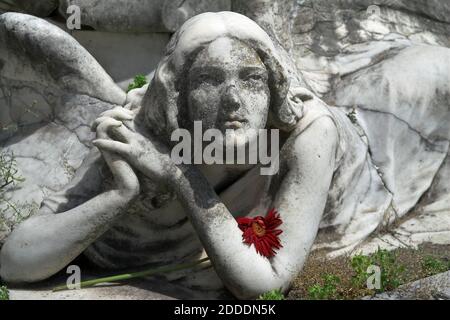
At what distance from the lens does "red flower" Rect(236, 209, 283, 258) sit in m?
4.34

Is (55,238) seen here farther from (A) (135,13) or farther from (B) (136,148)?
(A) (135,13)

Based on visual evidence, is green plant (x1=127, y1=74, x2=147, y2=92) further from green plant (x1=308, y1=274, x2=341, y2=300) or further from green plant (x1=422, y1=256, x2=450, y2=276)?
green plant (x1=422, y1=256, x2=450, y2=276)

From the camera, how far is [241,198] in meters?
4.72

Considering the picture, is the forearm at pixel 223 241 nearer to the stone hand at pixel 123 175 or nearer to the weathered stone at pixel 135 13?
the stone hand at pixel 123 175

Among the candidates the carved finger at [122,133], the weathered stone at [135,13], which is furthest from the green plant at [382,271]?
the weathered stone at [135,13]

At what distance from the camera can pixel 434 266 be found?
4.57 meters

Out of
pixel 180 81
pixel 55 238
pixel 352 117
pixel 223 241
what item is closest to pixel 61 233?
pixel 55 238

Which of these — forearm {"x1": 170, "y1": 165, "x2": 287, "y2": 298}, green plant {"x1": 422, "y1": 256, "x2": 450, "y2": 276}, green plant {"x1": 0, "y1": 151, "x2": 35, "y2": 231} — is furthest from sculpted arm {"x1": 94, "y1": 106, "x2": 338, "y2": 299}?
green plant {"x1": 0, "y1": 151, "x2": 35, "y2": 231}

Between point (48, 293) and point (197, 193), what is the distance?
854 mm

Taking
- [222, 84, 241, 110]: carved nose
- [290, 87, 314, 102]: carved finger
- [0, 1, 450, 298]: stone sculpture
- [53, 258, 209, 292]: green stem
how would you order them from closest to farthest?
[222, 84, 241, 110]: carved nose
[0, 1, 450, 298]: stone sculpture
[53, 258, 209, 292]: green stem
[290, 87, 314, 102]: carved finger

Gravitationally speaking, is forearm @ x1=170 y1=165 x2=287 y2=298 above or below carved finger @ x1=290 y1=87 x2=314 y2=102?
below

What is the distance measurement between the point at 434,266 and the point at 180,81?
1.50m

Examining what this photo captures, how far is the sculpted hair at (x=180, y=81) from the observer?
13.9 ft

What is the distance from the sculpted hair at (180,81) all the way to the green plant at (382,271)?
0.77 metres
